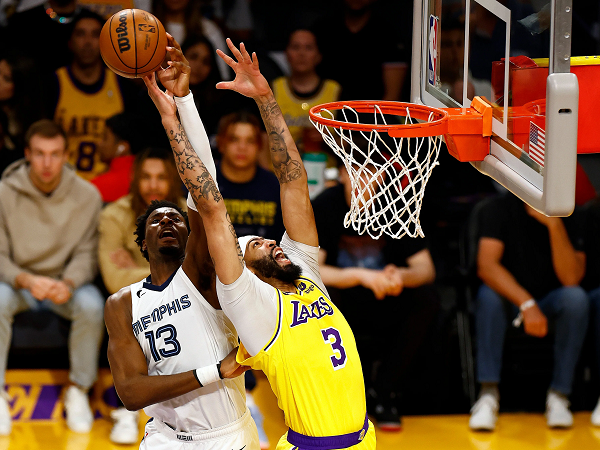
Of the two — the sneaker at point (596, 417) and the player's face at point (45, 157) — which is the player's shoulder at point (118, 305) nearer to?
the player's face at point (45, 157)

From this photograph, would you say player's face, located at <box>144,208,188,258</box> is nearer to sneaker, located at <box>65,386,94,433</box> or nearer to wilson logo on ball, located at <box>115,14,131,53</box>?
wilson logo on ball, located at <box>115,14,131,53</box>

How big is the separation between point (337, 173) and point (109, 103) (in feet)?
6.44

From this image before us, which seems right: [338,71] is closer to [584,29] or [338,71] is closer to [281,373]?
[584,29]

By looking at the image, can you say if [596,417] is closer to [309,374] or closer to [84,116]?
[309,374]

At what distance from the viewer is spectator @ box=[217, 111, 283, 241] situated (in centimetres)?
593

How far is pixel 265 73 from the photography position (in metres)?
6.91

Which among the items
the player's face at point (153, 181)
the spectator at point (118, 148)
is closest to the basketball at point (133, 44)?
the player's face at point (153, 181)

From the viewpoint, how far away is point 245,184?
600 cm

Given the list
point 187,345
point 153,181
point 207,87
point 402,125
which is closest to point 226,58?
point 402,125

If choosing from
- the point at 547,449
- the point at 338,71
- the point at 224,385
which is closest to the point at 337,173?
the point at 338,71

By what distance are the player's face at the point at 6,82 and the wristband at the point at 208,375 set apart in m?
3.86

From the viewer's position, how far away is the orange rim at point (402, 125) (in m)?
3.52

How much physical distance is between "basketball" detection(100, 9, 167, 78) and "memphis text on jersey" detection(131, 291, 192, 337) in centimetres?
102

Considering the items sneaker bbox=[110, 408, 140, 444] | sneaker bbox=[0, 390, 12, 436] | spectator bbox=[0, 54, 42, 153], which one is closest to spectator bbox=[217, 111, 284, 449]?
sneaker bbox=[110, 408, 140, 444]
